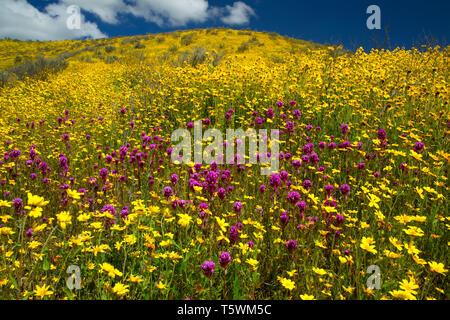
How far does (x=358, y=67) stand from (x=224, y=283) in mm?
7090

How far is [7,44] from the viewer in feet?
109

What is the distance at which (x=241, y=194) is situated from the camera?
3279 mm

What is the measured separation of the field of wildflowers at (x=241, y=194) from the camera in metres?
1.91

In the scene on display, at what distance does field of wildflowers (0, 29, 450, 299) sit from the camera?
1909 millimetres

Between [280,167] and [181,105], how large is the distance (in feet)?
12.1

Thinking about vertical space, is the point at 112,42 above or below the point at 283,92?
above

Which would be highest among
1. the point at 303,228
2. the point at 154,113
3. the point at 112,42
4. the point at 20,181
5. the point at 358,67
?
the point at 112,42
